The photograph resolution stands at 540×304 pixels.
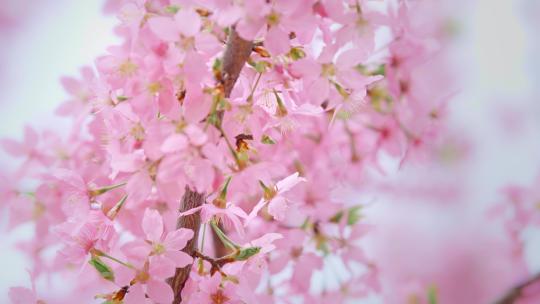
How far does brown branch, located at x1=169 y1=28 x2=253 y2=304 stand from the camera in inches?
23.3

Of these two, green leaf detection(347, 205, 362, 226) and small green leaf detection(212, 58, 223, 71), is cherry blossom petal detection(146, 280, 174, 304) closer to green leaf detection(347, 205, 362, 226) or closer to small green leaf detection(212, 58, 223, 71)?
small green leaf detection(212, 58, 223, 71)

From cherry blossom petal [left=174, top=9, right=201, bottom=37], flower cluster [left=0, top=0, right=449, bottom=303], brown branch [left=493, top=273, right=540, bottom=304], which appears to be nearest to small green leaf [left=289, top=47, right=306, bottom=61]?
flower cluster [left=0, top=0, right=449, bottom=303]

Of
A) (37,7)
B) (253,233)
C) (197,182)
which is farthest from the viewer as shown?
(37,7)

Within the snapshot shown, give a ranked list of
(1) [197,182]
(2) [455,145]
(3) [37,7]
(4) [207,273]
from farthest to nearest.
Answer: (2) [455,145], (3) [37,7], (4) [207,273], (1) [197,182]

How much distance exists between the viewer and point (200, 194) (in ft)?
2.02

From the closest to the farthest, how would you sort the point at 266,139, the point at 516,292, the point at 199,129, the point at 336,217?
the point at 199,129
the point at 266,139
the point at 336,217
the point at 516,292

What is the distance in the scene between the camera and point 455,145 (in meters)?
2.59

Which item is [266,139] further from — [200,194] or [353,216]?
[353,216]

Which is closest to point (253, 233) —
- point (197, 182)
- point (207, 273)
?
point (207, 273)

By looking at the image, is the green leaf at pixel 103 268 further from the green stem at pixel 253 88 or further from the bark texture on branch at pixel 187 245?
the green stem at pixel 253 88

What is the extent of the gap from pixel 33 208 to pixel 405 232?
193 cm

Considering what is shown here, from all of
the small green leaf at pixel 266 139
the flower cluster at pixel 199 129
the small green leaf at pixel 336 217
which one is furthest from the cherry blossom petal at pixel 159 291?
the small green leaf at pixel 336 217

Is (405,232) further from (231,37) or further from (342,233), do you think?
(231,37)

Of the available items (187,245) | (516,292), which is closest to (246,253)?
(187,245)
